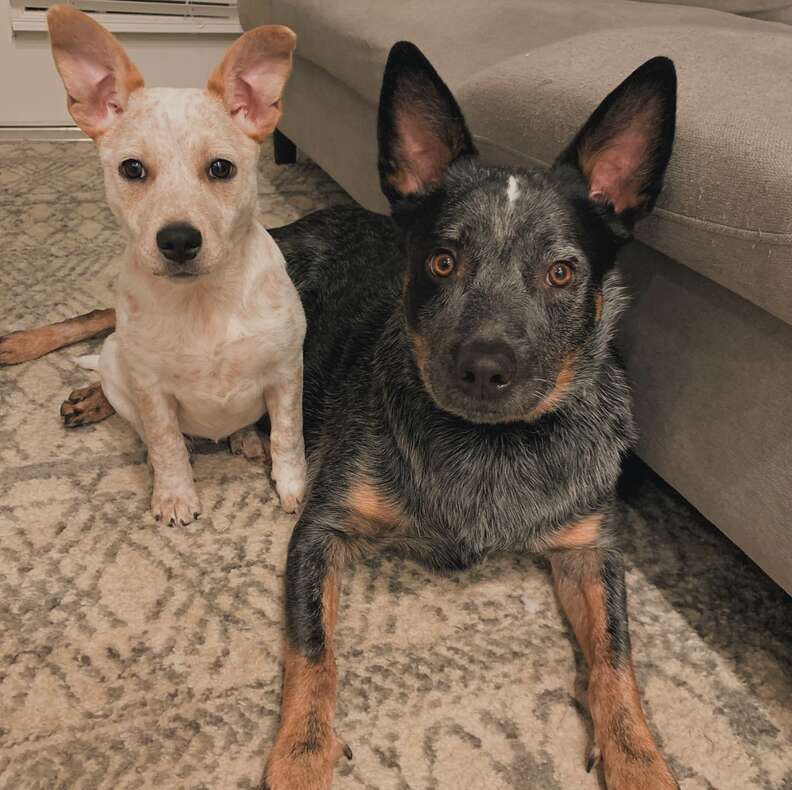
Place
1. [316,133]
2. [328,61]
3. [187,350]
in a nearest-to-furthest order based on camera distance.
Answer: [187,350], [328,61], [316,133]

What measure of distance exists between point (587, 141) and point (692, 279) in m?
0.36

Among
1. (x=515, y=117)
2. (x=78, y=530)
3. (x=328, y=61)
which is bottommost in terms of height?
(x=78, y=530)

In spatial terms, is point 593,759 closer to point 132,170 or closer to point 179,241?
point 179,241

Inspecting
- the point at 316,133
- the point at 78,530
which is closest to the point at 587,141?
the point at 78,530

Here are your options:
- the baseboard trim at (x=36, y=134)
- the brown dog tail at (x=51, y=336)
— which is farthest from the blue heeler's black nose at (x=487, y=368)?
the baseboard trim at (x=36, y=134)

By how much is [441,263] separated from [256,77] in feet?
1.87

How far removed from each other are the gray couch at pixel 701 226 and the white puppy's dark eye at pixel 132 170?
0.78 meters

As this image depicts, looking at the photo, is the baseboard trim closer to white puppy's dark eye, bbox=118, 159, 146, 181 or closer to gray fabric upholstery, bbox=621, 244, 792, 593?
white puppy's dark eye, bbox=118, 159, 146, 181

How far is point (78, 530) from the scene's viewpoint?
187 centimetres

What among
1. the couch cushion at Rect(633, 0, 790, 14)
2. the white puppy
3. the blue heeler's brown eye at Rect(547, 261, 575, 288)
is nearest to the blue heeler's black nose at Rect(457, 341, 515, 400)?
the blue heeler's brown eye at Rect(547, 261, 575, 288)

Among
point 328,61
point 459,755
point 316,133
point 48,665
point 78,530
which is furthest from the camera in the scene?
point 316,133

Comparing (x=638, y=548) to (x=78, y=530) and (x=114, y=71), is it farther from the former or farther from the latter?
(x=114, y=71)

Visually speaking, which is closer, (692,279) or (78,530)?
(692,279)

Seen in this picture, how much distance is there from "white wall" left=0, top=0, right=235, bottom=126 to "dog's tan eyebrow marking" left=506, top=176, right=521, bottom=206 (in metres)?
3.73
